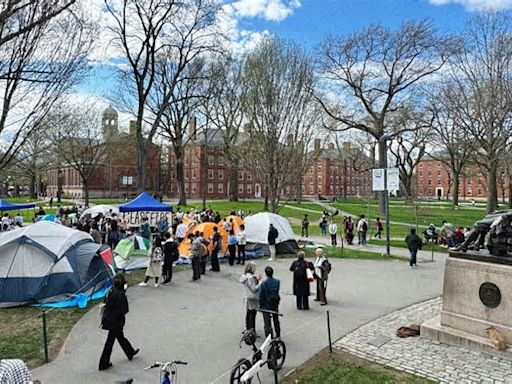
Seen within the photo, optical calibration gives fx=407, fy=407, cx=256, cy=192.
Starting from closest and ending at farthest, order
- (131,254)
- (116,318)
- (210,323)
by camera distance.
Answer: (116,318), (210,323), (131,254)

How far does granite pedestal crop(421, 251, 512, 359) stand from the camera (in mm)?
7766

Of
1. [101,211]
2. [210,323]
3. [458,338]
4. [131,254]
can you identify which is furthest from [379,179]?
[101,211]

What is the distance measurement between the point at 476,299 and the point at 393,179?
1095 centimetres

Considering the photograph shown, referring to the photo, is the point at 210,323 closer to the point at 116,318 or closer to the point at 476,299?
the point at 116,318

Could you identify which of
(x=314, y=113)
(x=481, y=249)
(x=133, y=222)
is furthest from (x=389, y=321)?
(x=133, y=222)

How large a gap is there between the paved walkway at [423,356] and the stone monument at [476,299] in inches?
9.2

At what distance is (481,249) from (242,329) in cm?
570

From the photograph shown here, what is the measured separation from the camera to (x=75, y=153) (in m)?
43.5

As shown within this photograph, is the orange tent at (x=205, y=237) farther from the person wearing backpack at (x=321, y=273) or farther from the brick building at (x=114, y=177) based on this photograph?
the brick building at (x=114, y=177)

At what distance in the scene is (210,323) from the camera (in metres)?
9.51

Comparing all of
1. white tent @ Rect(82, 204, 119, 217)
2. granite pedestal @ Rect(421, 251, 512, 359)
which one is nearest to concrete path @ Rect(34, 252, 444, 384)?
granite pedestal @ Rect(421, 251, 512, 359)

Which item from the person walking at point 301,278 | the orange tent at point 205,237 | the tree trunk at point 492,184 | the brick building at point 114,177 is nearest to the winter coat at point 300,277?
the person walking at point 301,278

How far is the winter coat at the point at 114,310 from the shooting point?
7.29m

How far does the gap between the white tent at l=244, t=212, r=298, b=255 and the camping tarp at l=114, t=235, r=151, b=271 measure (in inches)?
198
